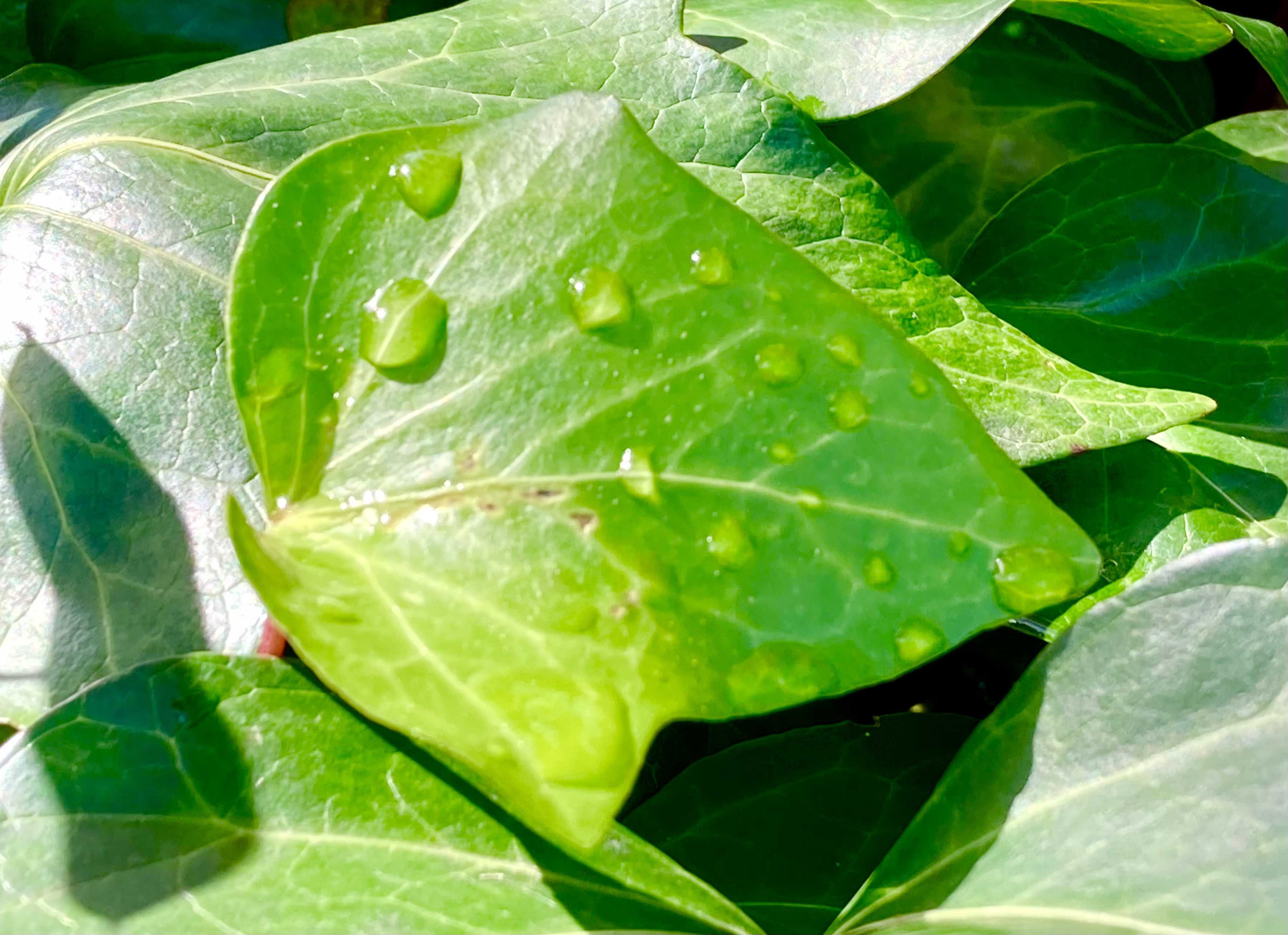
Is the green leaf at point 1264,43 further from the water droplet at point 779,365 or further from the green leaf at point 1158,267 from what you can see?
the water droplet at point 779,365

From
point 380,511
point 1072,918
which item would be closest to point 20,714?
point 380,511

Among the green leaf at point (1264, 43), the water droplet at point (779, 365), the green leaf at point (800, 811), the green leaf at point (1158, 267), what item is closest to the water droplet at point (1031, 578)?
the water droplet at point (779, 365)

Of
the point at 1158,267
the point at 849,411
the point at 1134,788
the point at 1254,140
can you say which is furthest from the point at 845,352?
the point at 1254,140

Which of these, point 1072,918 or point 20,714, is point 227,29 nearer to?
point 20,714

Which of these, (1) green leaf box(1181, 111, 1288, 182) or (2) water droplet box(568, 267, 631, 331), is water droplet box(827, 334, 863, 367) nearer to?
(2) water droplet box(568, 267, 631, 331)

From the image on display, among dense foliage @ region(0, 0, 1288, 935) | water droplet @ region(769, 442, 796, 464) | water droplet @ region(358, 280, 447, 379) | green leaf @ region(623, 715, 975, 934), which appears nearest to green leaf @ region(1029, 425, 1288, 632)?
dense foliage @ region(0, 0, 1288, 935)

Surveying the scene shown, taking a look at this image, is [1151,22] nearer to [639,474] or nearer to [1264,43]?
[1264,43]
